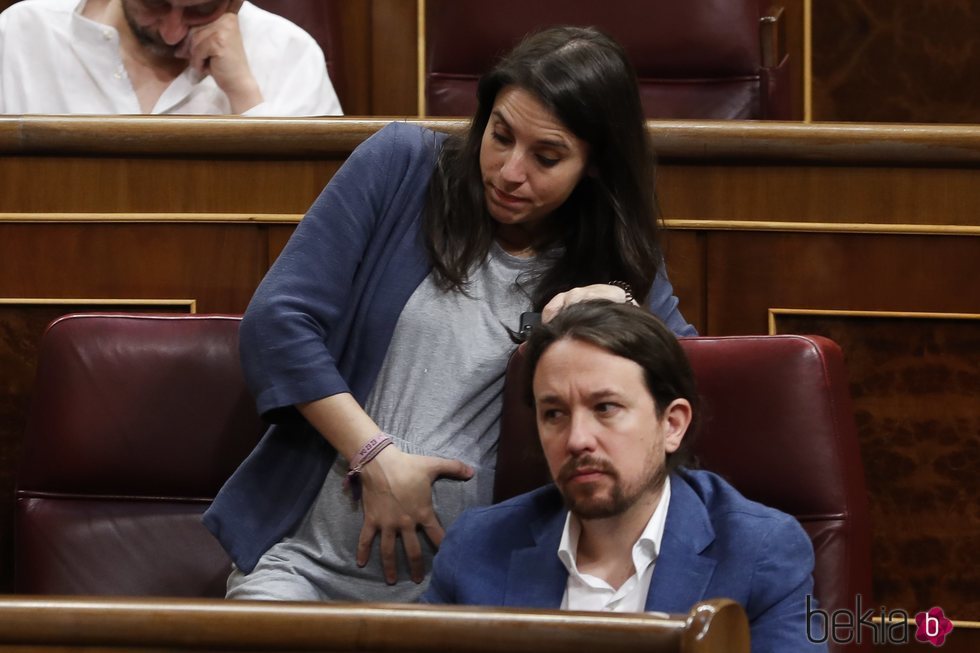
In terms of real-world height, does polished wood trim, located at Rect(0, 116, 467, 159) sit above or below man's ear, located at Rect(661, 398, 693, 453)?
above

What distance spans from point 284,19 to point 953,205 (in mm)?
700

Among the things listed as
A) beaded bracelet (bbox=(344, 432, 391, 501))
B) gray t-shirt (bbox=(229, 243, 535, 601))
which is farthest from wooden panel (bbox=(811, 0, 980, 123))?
beaded bracelet (bbox=(344, 432, 391, 501))

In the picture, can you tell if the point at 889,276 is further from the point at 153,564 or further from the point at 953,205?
the point at 153,564

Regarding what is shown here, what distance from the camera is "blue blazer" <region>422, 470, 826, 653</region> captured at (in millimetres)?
693

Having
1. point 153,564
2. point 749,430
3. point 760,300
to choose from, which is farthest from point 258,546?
point 760,300

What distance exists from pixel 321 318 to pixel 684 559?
26 cm

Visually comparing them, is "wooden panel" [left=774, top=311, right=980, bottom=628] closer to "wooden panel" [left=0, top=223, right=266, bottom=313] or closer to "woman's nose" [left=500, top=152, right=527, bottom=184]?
"woman's nose" [left=500, top=152, right=527, bottom=184]

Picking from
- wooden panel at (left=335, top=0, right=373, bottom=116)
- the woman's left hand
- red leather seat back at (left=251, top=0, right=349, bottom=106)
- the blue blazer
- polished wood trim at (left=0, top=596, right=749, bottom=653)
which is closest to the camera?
polished wood trim at (left=0, top=596, right=749, bottom=653)

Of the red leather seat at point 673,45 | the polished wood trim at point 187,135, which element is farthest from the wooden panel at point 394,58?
the polished wood trim at point 187,135

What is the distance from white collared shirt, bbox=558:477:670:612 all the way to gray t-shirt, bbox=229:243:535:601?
4.9 inches

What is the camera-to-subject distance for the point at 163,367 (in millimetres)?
931

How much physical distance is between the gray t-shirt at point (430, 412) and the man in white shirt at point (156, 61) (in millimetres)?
519

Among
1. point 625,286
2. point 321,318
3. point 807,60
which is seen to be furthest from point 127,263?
point 807,60

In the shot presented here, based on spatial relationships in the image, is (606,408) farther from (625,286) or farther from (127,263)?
(127,263)
